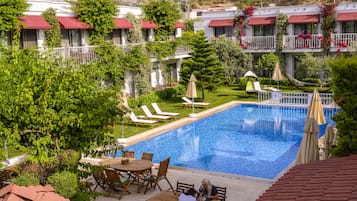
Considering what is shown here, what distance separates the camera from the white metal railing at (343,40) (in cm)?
3150

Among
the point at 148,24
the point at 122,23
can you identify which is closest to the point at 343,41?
the point at 148,24

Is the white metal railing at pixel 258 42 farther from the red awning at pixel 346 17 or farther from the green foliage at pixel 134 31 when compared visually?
the green foliage at pixel 134 31

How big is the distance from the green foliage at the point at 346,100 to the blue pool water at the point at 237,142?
454cm

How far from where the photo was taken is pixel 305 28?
3456 centimetres

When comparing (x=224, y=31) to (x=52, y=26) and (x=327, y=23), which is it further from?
(x=52, y=26)

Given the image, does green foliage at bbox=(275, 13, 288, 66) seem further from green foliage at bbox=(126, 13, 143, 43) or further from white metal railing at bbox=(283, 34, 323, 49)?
green foliage at bbox=(126, 13, 143, 43)

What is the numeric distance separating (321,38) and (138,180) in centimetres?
2429

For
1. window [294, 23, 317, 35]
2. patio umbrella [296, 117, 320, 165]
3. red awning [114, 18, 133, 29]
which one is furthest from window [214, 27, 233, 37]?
patio umbrella [296, 117, 320, 165]

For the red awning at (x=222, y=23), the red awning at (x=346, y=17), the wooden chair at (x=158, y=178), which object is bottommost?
the wooden chair at (x=158, y=178)

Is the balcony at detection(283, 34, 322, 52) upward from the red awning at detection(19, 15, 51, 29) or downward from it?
downward

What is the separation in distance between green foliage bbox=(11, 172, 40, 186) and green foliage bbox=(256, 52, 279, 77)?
27.4 metres

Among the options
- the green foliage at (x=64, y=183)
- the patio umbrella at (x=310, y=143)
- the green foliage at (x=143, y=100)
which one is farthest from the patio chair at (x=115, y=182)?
the green foliage at (x=143, y=100)

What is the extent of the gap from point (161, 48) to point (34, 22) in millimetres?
Answer: 10062

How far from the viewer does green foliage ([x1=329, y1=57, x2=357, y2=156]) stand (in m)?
11.0
